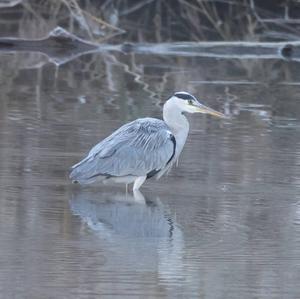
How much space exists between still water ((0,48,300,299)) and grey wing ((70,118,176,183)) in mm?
180

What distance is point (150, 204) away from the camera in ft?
30.6

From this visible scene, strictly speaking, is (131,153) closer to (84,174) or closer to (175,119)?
(84,174)

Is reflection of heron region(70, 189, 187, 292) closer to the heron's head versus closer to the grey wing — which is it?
the grey wing

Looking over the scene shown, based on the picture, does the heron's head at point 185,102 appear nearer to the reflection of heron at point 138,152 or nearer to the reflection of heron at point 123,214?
the reflection of heron at point 138,152

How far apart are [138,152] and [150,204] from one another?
2.47 feet

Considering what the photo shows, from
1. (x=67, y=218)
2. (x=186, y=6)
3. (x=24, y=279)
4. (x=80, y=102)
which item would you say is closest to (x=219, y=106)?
(x=80, y=102)

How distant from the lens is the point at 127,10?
2644 cm

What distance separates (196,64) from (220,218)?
11380 mm

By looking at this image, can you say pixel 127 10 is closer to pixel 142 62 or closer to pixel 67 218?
pixel 142 62

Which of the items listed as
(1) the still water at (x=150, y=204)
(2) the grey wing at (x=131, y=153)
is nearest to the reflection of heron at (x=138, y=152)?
(2) the grey wing at (x=131, y=153)

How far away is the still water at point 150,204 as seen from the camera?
695 cm

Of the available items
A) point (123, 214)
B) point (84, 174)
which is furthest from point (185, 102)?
point (123, 214)

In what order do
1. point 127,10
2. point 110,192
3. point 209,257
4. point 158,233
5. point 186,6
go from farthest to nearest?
point 127,10
point 186,6
point 110,192
point 158,233
point 209,257

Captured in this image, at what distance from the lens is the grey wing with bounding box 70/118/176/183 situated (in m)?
9.59
